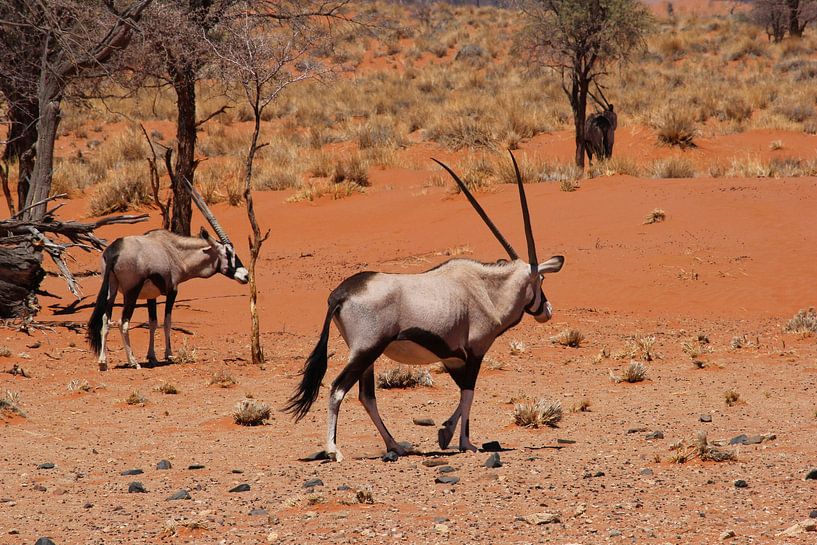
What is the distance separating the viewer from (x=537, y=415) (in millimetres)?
9477

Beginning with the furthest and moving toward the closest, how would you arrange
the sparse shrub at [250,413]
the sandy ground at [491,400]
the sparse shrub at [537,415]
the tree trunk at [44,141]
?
the tree trunk at [44,141] < the sparse shrub at [250,413] < the sparse shrub at [537,415] < the sandy ground at [491,400]

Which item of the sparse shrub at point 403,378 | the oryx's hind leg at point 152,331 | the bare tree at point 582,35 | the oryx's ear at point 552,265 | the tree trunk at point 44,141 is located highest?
the bare tree at point 582,35

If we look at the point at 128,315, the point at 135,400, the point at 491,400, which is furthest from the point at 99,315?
the point at 491,400

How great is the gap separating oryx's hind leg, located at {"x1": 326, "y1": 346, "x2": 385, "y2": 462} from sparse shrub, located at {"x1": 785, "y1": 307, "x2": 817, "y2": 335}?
8518 millimetres

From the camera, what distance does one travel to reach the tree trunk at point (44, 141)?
1595cm

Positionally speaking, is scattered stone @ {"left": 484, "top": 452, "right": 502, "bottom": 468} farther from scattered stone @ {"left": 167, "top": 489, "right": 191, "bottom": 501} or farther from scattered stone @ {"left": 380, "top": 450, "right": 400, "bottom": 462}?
scattered stone @ {"left": 167, "top": 489, "right": 191, "bottom": 501}

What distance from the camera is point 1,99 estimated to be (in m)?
21.1

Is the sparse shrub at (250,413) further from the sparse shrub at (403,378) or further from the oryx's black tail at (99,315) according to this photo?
the oryx's black tail at (99,315)

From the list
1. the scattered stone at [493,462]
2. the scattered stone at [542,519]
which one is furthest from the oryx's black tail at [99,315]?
the scattered stone at [542,519]

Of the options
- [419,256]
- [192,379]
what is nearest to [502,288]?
[192,379]

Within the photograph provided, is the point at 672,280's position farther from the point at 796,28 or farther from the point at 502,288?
the point at 796,28

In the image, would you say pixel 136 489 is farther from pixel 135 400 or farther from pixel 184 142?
pixel 184 142

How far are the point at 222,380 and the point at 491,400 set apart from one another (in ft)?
10.5

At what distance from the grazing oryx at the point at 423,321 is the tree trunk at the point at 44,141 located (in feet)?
30.9
